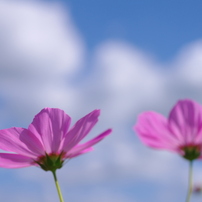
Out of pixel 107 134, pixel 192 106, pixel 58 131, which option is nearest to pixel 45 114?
pixel 58 131

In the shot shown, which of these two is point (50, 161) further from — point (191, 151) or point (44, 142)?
point (191, 151)

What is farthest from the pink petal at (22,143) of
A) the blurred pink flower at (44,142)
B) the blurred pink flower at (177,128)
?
the blurred pink flower at (177,128)

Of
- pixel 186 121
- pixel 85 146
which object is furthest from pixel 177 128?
pixel 85 146

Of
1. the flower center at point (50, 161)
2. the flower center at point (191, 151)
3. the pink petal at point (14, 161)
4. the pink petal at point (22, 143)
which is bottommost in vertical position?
the flower center at point (191, 151)

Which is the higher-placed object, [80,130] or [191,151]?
[80,130]

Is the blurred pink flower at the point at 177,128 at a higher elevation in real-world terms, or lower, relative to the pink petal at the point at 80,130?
lower

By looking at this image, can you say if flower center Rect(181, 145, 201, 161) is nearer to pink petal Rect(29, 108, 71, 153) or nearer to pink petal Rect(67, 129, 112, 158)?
pink petal Rect(67, 129, 112, 158)

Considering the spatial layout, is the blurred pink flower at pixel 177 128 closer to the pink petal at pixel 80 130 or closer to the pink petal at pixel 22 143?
the pink petal at pixel 80 130

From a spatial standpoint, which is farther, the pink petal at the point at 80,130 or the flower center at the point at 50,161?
the flower center at the point at 50,161
